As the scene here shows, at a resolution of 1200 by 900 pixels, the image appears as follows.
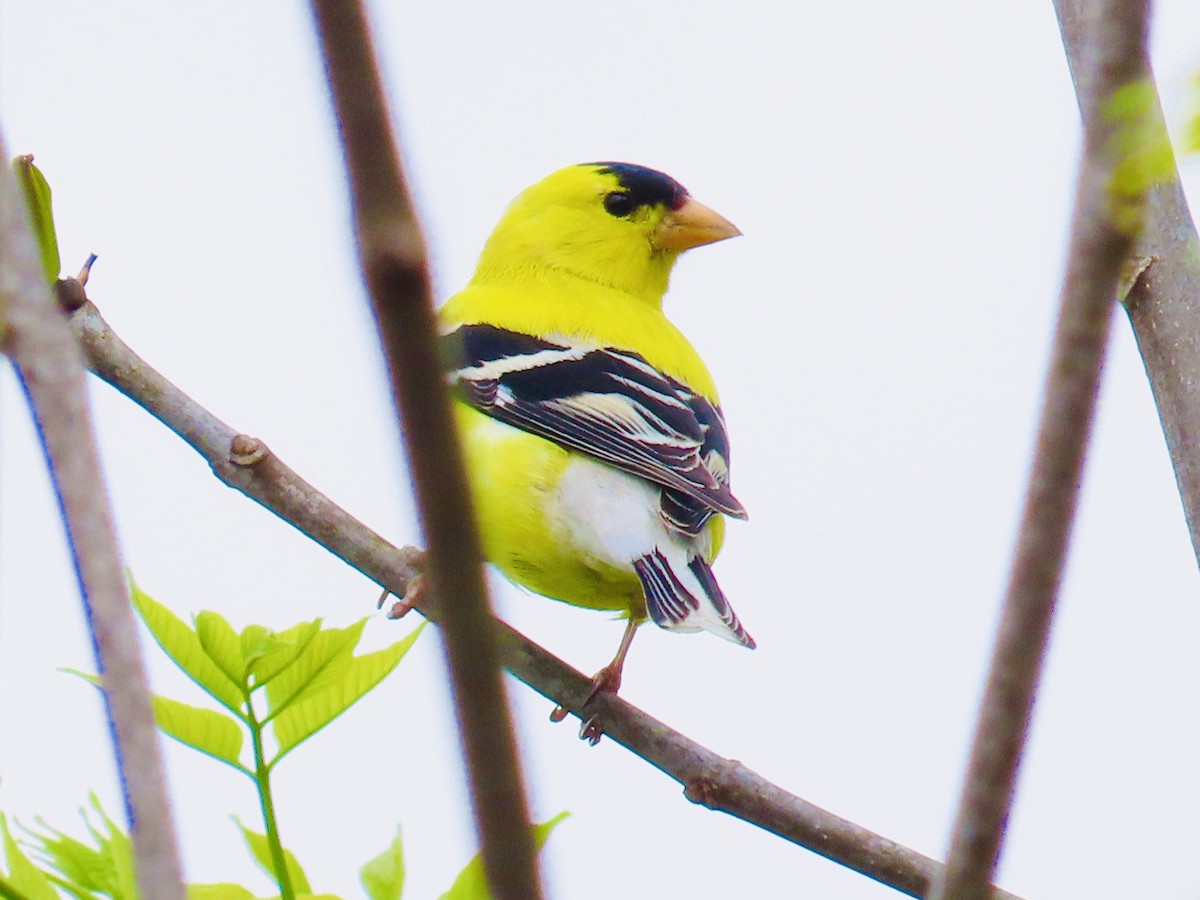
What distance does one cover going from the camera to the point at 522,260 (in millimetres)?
4230

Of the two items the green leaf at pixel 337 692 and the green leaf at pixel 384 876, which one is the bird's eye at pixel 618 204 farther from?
the green leaf at pixel 384 876

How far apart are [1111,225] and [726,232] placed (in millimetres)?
3776

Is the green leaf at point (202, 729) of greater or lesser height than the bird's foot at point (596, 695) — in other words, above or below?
above

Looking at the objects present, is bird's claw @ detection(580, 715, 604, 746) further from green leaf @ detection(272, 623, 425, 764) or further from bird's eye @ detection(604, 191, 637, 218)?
bird's eye @ detection(604, 191, 637, 218)

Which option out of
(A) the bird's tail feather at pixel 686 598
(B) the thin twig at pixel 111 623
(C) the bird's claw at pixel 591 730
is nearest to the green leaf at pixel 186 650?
(B) the thin twig at pixel 111 623

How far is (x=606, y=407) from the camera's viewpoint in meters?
3.17

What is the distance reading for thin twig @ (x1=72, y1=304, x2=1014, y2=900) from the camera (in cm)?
182

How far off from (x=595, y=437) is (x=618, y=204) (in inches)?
56.4

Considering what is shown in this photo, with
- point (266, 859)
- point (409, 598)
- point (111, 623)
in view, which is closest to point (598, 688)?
point (409, 598)

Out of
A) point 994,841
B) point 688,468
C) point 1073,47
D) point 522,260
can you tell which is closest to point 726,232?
point 522,260

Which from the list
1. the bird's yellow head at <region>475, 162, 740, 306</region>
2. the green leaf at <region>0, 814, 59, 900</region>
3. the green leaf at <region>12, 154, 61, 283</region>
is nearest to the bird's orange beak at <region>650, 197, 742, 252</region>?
the bird's yellow head at <region>475, 162, 740, 306</region>

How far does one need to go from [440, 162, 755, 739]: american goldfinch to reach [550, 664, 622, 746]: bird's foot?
0.04 feet

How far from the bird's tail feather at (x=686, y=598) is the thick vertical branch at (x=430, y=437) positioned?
2.10 meters

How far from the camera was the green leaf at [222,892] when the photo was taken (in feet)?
4.60
